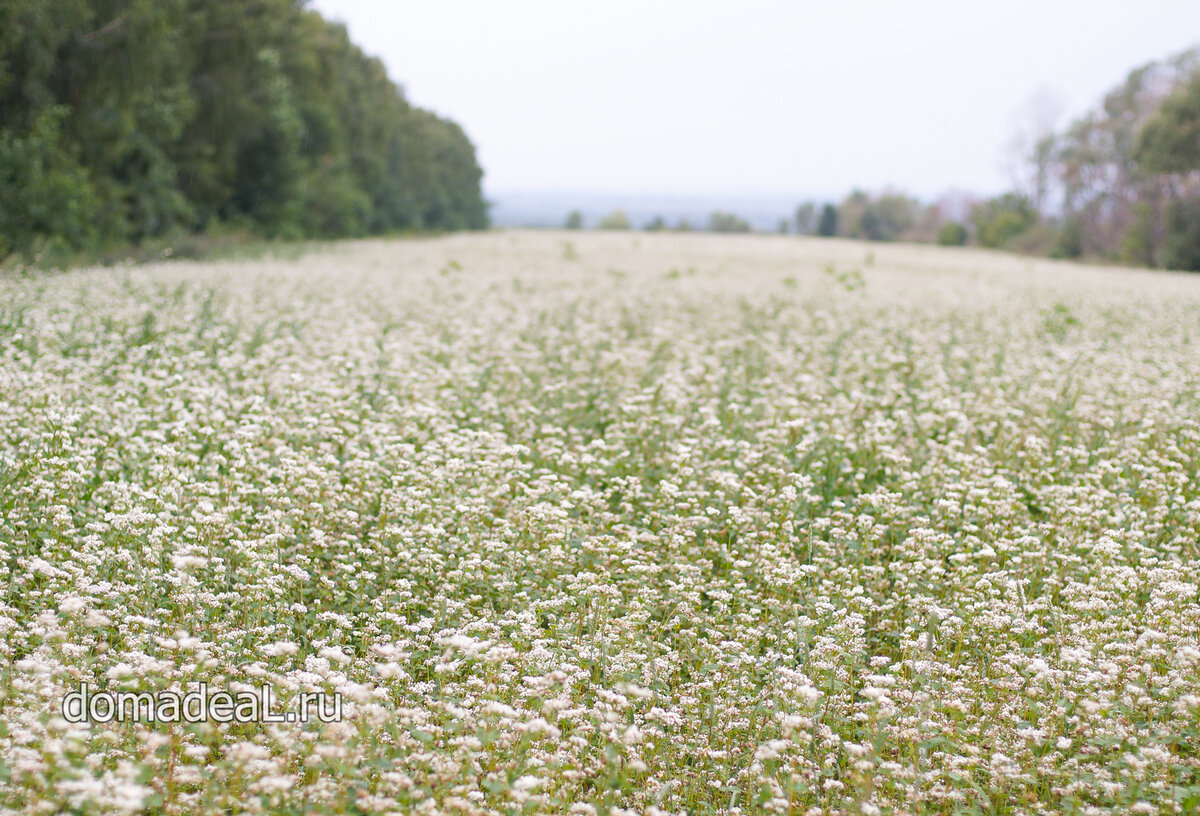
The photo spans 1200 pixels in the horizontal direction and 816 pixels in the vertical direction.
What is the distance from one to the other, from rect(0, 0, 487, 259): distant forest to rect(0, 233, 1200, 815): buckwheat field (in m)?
9.46

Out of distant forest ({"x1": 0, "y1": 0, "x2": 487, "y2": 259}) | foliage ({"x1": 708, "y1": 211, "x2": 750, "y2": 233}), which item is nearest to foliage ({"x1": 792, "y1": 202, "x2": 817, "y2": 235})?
foliage ({"x1": 708, "y1": 211, "x2": 750, "y2": 233})

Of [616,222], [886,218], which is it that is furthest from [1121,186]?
[616,222]

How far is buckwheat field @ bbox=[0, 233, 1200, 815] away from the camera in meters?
3.34

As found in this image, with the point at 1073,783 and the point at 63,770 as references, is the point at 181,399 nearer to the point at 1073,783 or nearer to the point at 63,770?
the point at 63,770

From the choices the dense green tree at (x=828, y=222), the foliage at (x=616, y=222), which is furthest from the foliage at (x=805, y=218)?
the foliage at (x=616, y=222)

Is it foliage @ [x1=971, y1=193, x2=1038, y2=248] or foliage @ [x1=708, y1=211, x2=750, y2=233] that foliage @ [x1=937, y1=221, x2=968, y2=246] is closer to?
foliage @ [x1=971, y1=193, x2=1038, y2=248]

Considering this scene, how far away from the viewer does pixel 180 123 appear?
23.9m

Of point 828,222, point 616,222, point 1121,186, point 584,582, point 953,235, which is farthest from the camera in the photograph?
point 616,222

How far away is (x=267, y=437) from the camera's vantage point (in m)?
6.71

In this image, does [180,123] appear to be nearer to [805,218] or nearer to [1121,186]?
[1121,186]

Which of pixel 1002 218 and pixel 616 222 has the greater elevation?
pixel 616 222

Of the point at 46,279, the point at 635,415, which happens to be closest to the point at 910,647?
the point at 635,415

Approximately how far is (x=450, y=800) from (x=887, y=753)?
2085mm

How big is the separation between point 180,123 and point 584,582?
24.1 metres
